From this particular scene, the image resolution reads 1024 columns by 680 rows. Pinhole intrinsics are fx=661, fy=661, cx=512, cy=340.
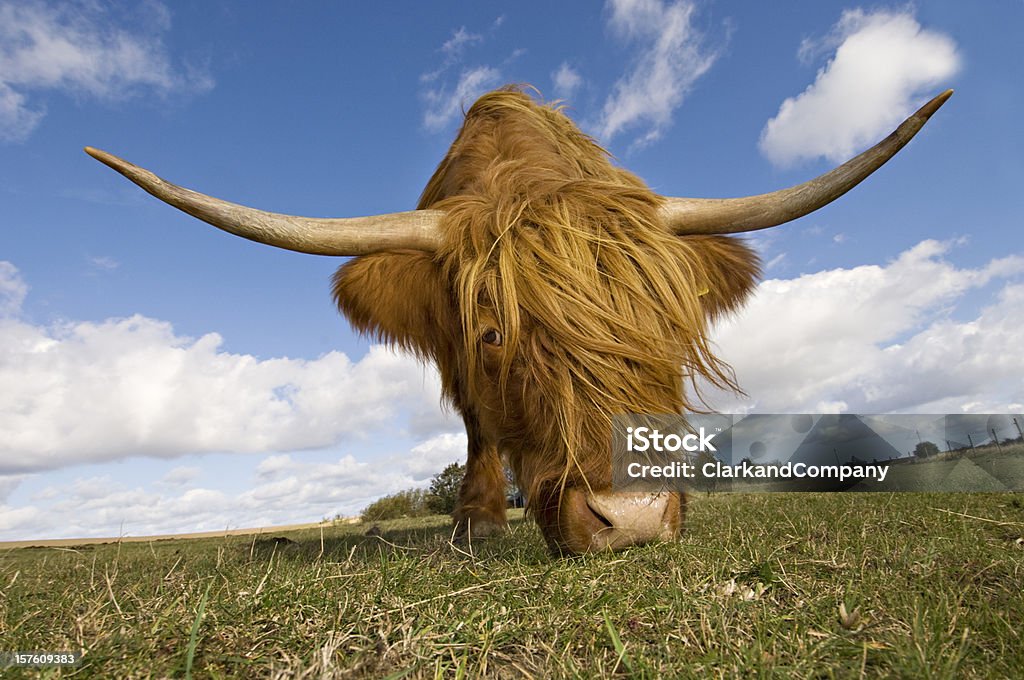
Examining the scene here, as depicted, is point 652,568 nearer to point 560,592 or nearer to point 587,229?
point 560,592

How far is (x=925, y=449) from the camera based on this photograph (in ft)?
13.1

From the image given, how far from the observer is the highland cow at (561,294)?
8.18 ft

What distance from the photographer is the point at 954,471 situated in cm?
418

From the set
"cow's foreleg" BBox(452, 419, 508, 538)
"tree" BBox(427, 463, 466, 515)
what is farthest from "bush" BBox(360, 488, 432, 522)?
"cow's foreleg" BBox(452, 419, 508, 538)

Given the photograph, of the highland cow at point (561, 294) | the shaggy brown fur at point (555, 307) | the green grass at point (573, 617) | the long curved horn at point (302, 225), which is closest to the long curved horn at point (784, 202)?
the highland cow at point (561, 294)

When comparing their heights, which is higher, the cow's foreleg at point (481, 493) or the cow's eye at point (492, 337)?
the cow's eye at point (492, 337)

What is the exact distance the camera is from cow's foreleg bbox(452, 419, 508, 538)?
4648 mm

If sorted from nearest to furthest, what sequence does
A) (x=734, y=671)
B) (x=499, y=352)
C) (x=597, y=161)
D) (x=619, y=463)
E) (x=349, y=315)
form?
(x=734, y=671) → (x=619, y=463) → (x=499, y=352) → (x=349, y=315) → (x=597, y=161)

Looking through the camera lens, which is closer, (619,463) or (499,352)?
(619,463)

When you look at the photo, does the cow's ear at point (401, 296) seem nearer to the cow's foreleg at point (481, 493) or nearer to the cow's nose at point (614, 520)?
the cow's foreleg at point (481, 493)

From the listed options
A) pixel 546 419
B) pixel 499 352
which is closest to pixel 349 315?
pixel 499 352

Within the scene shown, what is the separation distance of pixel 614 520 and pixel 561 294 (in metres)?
0.97

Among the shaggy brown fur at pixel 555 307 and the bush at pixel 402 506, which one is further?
the bush at pixel 402 506

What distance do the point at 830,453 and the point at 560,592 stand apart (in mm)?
2289
